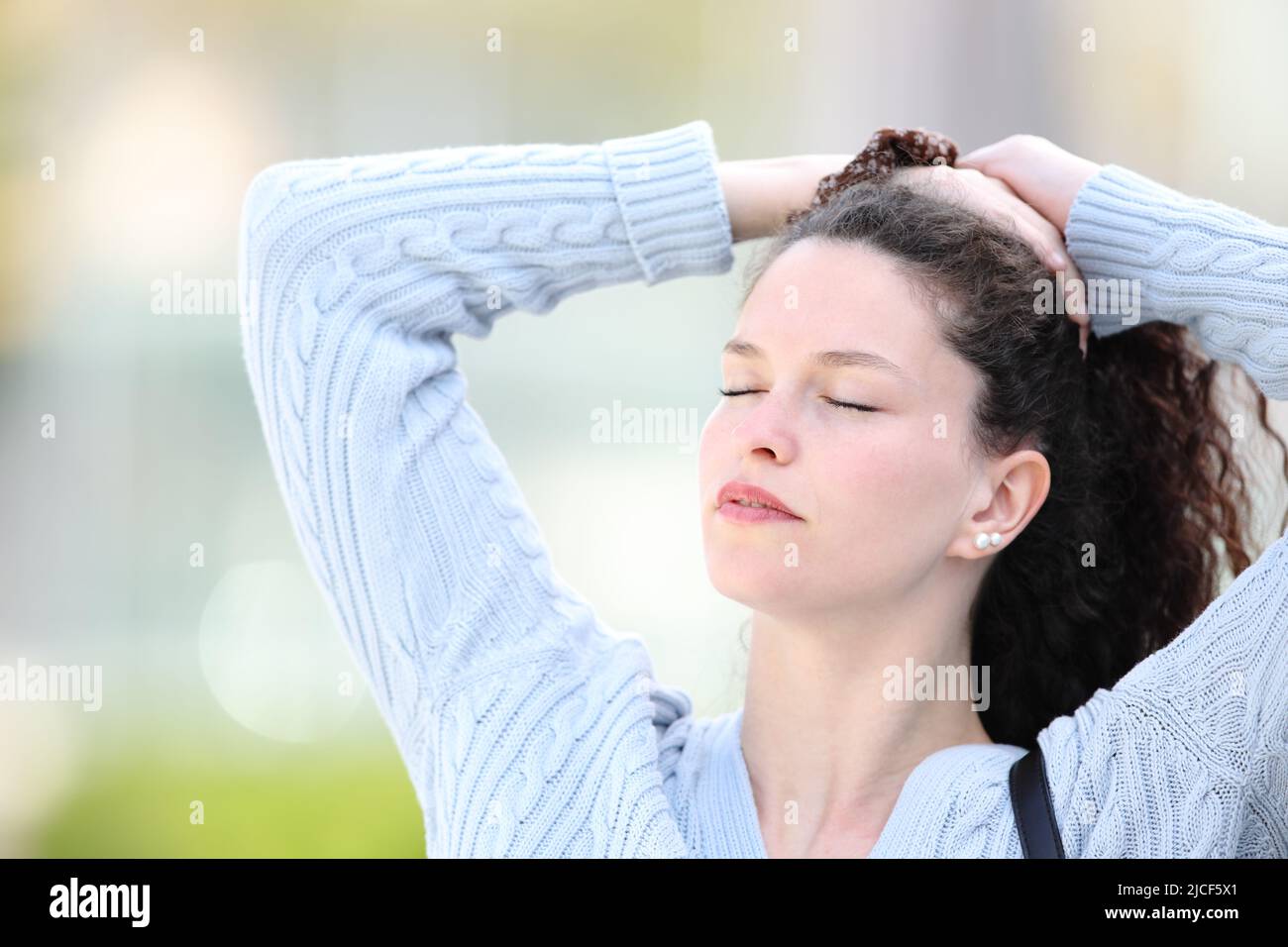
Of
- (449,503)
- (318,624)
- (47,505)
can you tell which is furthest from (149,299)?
(449,503)

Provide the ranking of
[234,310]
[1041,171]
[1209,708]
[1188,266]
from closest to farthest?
[1209,708] < [1188,266] < [1041,171] < [234,310]

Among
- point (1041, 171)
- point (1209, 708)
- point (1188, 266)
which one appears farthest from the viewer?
point (1041, 171)

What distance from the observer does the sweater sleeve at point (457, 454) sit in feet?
4.75

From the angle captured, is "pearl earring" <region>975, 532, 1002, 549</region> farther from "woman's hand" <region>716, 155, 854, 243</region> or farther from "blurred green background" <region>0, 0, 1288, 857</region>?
"blurred green background" <region>0, 0, 1288, 857</region>

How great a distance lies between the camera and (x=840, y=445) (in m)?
1.38

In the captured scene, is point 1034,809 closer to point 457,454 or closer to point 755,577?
point 755,577

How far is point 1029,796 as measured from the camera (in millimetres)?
1396

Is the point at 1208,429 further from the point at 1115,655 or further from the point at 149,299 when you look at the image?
the point at 149,299

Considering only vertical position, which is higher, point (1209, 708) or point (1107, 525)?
point (1107, 525)

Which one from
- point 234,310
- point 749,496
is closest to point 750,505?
point 749,496

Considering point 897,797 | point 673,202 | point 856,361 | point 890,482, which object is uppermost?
point 673,202

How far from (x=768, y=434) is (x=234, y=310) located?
2.65m
